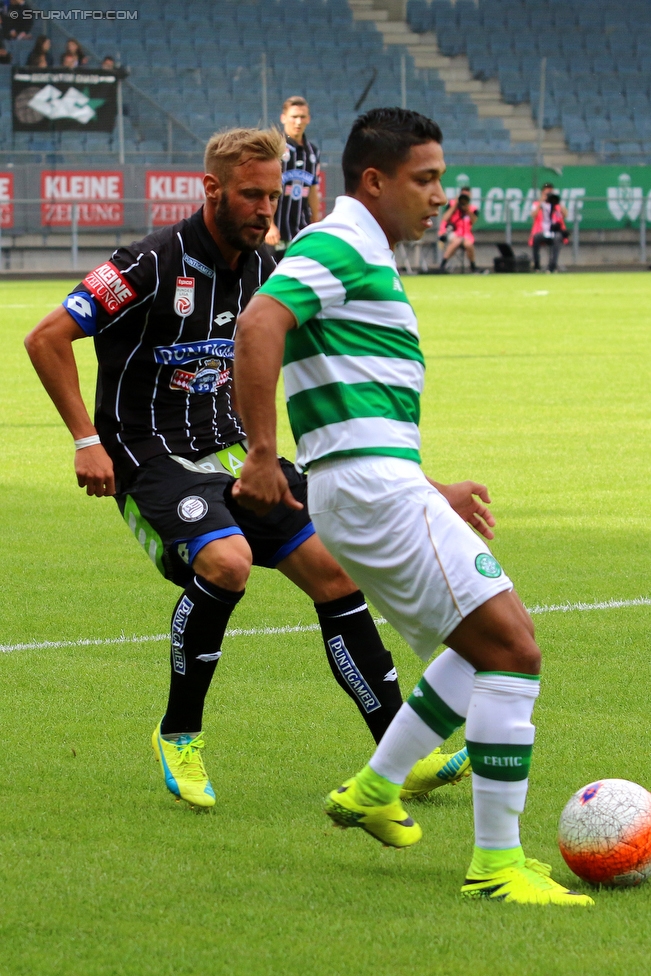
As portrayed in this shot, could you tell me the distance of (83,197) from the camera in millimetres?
32156

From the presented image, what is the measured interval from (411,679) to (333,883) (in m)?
1.93

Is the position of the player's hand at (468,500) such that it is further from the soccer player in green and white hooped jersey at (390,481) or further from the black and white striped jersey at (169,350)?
the black and white striped jersey at (169,350)

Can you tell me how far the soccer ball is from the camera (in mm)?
3467

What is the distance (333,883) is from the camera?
11.6 ft

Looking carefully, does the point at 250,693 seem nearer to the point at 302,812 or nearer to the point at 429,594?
the point at 302,812

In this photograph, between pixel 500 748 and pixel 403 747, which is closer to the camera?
pixel 500 748

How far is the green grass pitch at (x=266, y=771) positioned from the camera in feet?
A: 10.2

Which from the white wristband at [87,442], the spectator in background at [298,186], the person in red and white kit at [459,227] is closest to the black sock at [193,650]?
the white wristband at [87,442]

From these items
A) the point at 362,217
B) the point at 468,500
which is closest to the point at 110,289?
the point at 362,217

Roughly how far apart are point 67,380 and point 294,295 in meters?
1.19

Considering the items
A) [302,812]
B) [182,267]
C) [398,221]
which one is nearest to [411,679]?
[302,812]

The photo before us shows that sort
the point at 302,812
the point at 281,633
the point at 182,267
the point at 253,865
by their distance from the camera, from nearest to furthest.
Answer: the point at 253,865
the point at 302,812
the point at 182,267
the point at 281,633

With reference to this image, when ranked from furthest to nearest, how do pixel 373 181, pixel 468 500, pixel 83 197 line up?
pixel 83 197
pixel 468 500
pixel 373 181

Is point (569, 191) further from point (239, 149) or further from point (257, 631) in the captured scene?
point (239, 149)
